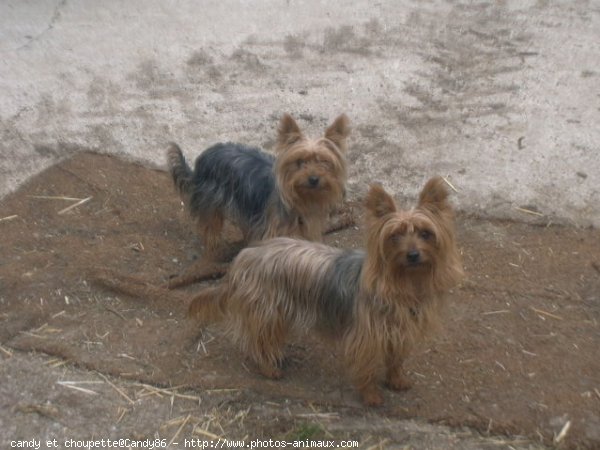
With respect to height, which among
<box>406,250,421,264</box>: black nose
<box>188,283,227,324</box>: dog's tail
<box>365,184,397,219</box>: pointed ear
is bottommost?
<box>188,283,227,324</box>: dog's tail

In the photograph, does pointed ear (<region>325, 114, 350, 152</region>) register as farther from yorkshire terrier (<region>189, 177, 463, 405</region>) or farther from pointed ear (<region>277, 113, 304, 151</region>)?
yorkshire terrier (<region>189, 177, 463, 405</region>)

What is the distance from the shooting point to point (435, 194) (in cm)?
426

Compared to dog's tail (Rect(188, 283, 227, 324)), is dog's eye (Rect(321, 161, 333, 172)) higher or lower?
higher

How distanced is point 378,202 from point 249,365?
5.68 ft

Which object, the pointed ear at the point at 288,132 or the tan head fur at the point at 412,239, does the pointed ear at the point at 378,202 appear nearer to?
the tan head fur at the point at 412,239

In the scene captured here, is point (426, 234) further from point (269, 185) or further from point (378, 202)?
point (269, 185)

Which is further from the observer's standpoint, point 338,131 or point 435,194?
point 338,131

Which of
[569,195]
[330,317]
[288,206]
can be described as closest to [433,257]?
[330,317]

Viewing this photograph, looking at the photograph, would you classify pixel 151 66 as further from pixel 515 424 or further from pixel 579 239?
pixel 515 424

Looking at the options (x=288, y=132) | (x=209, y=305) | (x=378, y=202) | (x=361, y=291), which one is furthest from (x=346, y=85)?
(x=378, y=202)

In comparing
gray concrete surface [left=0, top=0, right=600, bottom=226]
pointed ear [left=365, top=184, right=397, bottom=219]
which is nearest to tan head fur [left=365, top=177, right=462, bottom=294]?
pointed ear [left=365, top=184, right=397, bottom=219]

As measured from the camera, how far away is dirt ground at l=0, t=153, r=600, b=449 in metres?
4.75

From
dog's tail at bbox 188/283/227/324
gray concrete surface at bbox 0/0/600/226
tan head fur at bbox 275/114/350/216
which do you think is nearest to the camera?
dog's tail at bbox 188/283/227/324

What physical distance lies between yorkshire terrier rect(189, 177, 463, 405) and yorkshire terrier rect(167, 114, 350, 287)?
2.42ft
